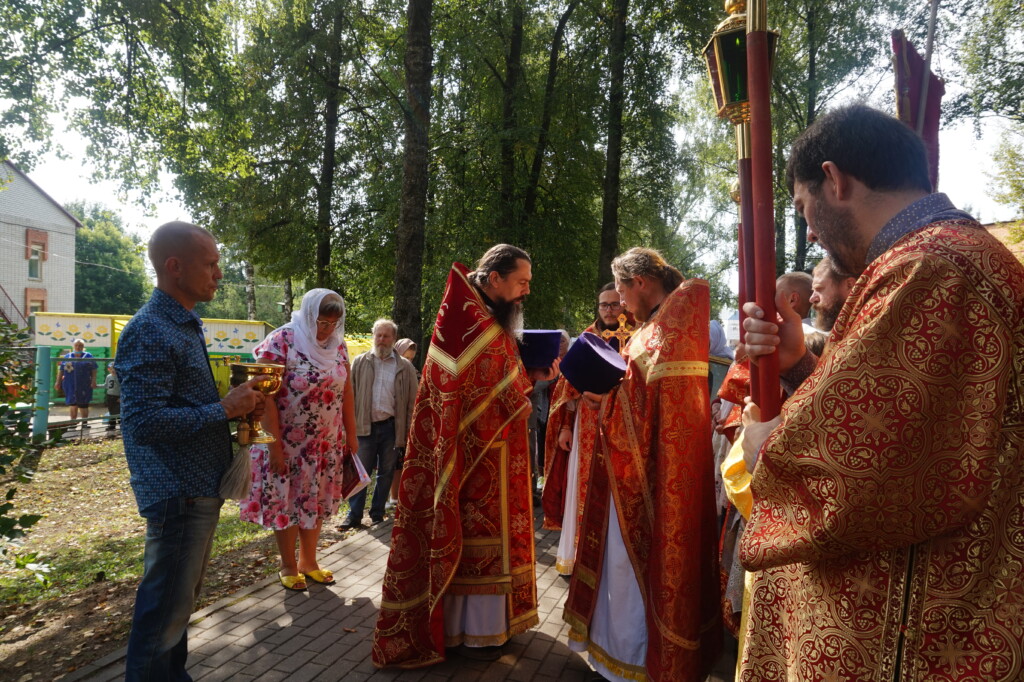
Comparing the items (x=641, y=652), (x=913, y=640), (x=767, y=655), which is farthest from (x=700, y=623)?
(x=913, y=640)

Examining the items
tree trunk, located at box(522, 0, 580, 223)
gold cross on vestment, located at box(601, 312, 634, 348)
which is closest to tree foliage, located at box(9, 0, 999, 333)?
tree trunk, located at box(522, 0, 580, 223)

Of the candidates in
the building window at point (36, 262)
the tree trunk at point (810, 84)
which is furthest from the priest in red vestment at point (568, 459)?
the building window at point (36, 262)

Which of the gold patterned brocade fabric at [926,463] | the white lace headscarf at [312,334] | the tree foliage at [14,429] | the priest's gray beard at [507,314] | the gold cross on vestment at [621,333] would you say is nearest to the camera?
the gold patterned brocade fabric at [926,463]

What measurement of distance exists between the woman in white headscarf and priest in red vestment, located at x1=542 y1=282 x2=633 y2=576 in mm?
1798

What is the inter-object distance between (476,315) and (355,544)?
3489 millimetres

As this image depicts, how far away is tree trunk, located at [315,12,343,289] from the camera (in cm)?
1680

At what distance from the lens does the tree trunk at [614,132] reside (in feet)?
45.9

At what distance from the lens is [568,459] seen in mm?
5273

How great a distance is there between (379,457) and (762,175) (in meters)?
6.20

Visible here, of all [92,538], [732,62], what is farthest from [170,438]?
[92,538]

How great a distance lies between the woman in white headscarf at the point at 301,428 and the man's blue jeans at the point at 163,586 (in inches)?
69.1

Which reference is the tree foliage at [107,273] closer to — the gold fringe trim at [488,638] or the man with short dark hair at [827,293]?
the gold fringe trim at [488,638]

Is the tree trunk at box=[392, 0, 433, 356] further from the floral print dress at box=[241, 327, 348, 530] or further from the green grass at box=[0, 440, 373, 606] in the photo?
the floral print dress at box=[241, 327, 348, 530]

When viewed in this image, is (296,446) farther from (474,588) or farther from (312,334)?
(474,588)
